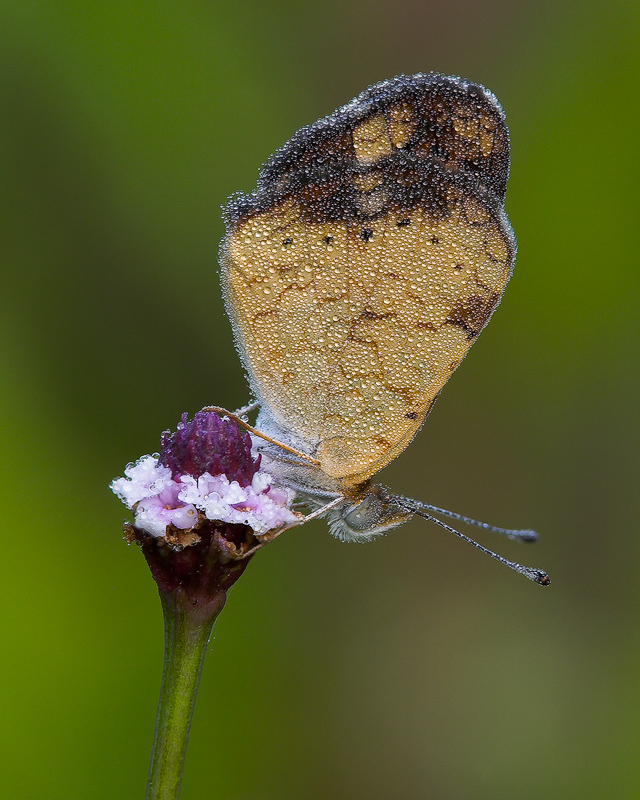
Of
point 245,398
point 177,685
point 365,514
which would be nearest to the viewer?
point 177,685

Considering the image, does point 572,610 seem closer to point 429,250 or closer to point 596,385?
point 596,385

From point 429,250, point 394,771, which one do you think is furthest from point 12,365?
point 394,771

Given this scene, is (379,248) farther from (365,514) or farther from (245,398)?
(245,398)

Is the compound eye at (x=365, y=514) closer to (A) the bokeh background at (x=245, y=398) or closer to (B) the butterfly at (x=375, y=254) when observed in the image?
(B) the butterfly at (x=375, y=254)

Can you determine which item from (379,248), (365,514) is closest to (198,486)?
(365,514)

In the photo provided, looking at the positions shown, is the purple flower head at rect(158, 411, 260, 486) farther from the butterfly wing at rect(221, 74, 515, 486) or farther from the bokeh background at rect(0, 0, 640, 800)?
the bokeh background at rect(0, 0, 640, 800)

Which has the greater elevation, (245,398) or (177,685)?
(245,398)

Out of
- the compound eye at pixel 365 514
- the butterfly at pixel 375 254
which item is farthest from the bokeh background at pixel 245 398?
the butterfly at pixel 375 254
